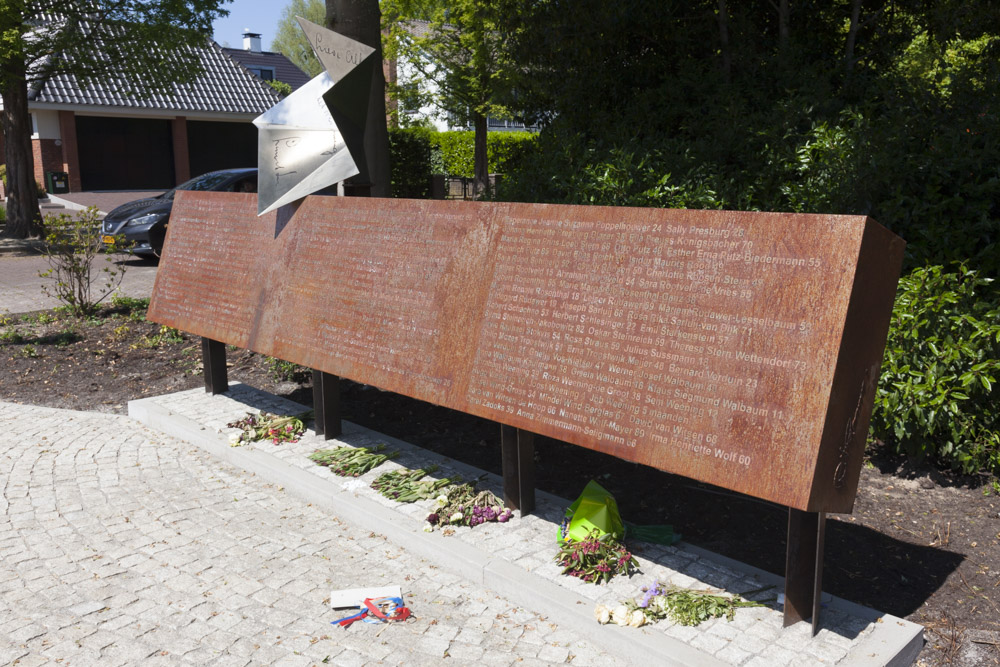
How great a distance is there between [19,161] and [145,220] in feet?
15.8

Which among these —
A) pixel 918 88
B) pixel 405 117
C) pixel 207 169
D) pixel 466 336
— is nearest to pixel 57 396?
pixel 466 336

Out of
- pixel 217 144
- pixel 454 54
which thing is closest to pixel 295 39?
pixel 217 144

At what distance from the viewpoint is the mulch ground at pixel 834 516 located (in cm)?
373

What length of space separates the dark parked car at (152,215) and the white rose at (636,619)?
1263 cm

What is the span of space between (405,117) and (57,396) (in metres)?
17.8

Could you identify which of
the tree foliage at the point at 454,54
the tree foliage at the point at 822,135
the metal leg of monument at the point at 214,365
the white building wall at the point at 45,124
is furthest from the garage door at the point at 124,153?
the metal leg of monument at the point at 214,365

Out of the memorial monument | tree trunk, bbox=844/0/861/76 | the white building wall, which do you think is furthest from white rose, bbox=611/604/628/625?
the white building wall

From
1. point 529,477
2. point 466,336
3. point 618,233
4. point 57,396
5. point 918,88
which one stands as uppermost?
point 918,88

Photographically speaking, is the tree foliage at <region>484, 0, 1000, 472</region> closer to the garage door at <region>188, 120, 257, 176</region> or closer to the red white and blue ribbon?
the red white and blue ribbon

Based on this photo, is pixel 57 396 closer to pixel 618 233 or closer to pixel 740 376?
pixel 618 233

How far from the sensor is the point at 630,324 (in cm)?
359

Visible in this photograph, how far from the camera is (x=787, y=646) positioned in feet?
10.7
